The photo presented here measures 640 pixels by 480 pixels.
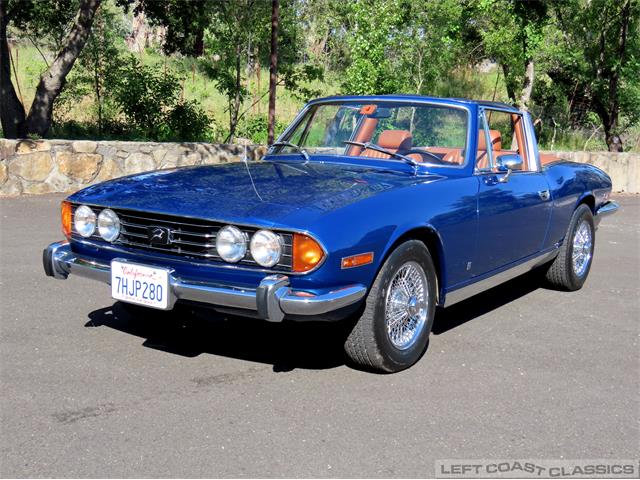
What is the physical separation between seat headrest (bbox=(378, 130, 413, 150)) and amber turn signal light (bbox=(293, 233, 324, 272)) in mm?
1692

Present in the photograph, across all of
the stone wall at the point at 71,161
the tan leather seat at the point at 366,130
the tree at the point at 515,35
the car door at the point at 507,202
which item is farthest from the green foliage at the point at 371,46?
the tan leather seat at the point at 366,130

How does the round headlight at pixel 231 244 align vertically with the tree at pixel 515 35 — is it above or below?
below

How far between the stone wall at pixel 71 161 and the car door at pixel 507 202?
22.1 feet

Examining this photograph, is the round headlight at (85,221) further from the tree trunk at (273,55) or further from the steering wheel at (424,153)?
the tree trunk at (273,55)

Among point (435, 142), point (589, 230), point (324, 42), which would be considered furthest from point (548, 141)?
point (435, 142)

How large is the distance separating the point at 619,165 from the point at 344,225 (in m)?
13.6

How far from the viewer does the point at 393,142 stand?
5074mm

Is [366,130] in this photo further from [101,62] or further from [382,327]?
[101,62]

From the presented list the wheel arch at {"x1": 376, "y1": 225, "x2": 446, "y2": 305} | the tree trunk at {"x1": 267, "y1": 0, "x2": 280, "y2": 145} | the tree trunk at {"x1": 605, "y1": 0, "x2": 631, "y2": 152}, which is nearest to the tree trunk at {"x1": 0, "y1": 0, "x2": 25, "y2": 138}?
the tree trunk at {"x1": 267, "y1": 0, "x2": 280, "y2": 145}

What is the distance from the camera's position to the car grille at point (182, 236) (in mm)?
3688

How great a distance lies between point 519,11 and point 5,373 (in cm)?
1491

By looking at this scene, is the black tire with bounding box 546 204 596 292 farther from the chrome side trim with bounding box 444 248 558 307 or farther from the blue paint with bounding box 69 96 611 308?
the blue paint with bounding box 69 96 611 308

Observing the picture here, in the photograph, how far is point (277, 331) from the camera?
485 cm

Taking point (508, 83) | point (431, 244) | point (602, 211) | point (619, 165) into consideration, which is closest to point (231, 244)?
point (431, 244)
